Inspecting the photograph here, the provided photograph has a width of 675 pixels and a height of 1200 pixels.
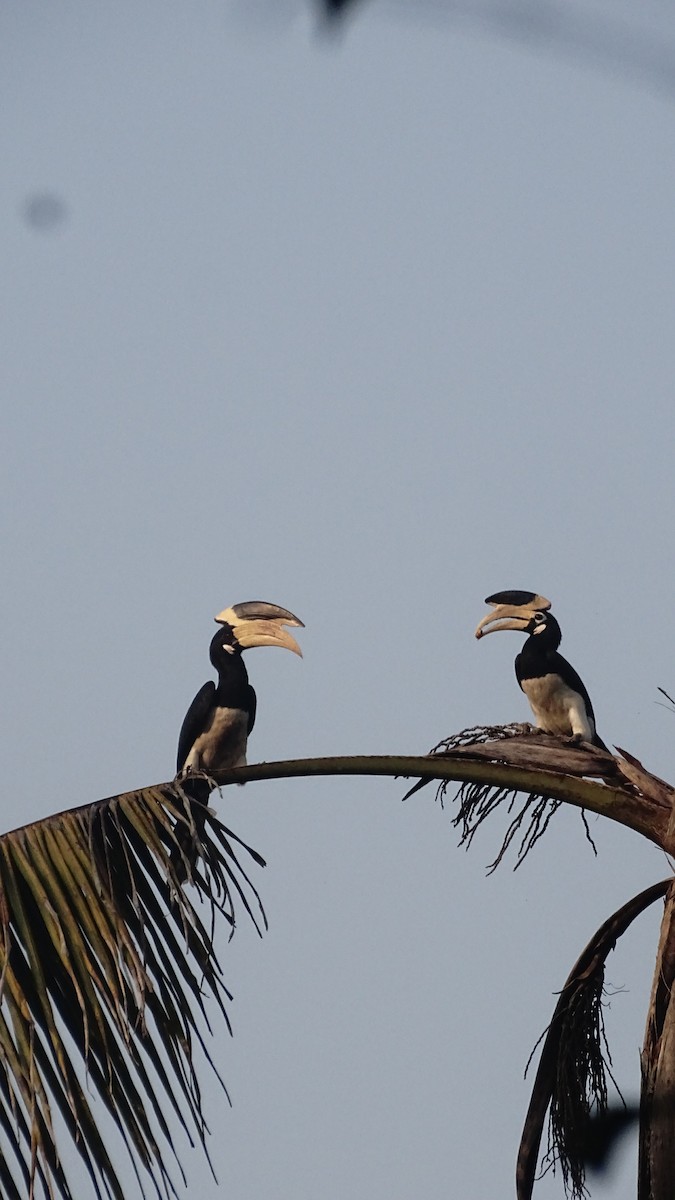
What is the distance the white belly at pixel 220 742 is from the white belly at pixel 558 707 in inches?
54.0

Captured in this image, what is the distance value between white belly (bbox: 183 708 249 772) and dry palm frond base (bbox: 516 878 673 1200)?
313 cm

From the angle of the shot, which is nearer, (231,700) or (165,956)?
(165,956)

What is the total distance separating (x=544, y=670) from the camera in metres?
8.09

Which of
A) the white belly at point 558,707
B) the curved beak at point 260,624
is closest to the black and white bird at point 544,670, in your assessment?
the white belly at point 558,707

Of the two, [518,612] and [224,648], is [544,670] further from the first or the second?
[224,648]

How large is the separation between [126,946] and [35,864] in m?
0.34

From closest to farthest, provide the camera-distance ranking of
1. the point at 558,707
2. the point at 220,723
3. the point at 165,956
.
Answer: the point at 165,956
the point at 220,723
the point at 558,707

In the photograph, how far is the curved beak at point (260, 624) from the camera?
25.7 feet

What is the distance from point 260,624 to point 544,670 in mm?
1345

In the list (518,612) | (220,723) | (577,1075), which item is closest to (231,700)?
(220,723)

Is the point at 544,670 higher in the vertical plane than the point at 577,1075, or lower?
higher

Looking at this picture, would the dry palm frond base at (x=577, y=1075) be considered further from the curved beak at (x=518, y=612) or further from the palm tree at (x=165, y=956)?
the curved beak at (x=518, y=612)

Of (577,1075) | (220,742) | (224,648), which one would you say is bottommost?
(577,1075)

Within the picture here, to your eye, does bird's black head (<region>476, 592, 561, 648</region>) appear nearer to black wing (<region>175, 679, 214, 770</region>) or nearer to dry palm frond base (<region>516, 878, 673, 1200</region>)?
black wing (<region>175, 679, 214, 770</region>)
